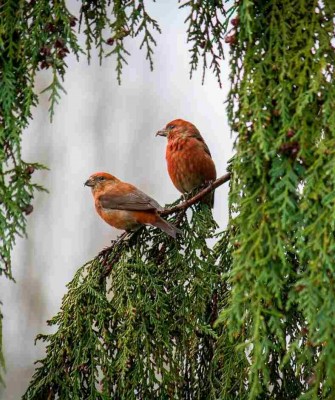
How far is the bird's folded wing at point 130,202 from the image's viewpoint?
3.67 m

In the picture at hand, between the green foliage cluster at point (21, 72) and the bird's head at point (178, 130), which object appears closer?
the green foliage cluster at point (21, 72)

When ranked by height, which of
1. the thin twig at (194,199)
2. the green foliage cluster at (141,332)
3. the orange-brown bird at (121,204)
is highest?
the orange-brown bird at (121,204)

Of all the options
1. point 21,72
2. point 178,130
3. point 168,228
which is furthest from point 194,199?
point 178,130

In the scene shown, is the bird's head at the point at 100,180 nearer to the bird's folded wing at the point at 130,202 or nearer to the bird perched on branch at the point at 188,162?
the bird's folded wing at the point at 130,202

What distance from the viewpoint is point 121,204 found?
3.91 metres

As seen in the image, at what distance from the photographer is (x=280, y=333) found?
5.47ft

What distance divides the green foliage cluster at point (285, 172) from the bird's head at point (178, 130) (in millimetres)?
2736

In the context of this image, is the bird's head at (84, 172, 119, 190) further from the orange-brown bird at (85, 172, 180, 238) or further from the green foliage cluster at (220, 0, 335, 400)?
the green foliage cluster at (220, 0, 335, 400)

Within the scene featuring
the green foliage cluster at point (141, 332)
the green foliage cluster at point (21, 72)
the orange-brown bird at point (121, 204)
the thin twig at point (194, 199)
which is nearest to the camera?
the green foliage cluster at point (21, 72)

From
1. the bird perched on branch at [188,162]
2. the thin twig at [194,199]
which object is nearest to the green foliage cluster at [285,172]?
the thin twig at [194,199]

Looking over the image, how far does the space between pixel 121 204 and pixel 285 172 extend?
7.52 ft

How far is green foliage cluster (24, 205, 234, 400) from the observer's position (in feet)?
8.18

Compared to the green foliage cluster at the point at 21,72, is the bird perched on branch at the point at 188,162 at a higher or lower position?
higher

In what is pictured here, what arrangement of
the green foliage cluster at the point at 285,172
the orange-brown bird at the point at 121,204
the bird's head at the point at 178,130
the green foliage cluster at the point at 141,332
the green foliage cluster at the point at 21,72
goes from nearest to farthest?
the green foliage cluster at the point at 285,172 → the green foliage cluster at the point at 21,72 → the green foliage cluster at the point at 141,332 → the orange-brown bird at the point at 121,204 → the bird's head at the point at 178,130
